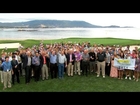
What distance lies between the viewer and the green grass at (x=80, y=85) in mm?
11422

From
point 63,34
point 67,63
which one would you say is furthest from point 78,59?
point 63,34

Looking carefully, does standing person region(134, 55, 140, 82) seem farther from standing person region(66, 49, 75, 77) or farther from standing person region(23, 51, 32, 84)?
standing person region(23, 51, 32, 84)

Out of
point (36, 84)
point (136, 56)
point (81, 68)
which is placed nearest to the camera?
point (36, 84)

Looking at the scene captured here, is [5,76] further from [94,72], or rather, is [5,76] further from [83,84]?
[94,72]

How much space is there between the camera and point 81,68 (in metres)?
14.3

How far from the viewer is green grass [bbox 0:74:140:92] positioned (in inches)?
450

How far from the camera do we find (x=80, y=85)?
39.7 ft

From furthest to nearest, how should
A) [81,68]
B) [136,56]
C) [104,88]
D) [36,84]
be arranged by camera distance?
[81,68] → [136,56] → [36,84] → [104,88]

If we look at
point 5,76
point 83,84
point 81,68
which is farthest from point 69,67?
point 5,76

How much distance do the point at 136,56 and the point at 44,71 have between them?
18.8 feet

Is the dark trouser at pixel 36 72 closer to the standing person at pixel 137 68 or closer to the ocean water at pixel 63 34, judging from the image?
the standing person at pixel 137 68

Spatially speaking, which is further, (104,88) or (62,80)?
(62,80)

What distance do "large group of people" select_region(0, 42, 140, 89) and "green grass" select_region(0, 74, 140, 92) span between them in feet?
1.74

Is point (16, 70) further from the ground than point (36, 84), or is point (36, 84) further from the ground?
point (16, 70)
